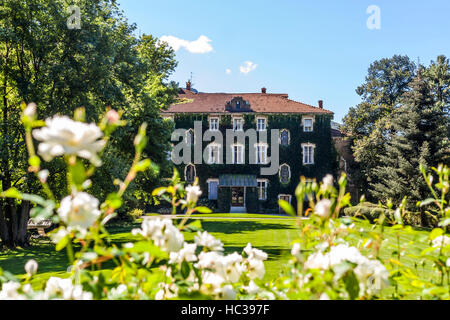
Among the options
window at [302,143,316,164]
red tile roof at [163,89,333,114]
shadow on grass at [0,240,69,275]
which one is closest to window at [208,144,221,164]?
red tile roof at [163,89,333,114]

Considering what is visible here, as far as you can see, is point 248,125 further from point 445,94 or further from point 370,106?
point 445,94

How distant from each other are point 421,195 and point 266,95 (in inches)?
652

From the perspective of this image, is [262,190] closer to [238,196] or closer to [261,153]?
[238,196]

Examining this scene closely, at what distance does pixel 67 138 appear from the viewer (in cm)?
125

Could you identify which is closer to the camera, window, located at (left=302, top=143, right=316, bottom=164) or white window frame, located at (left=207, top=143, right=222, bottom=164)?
white window frame, located at (left=207, top=143, right=222, bottom=164)

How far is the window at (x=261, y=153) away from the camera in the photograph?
→ 111 feet

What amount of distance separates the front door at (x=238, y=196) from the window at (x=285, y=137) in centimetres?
555

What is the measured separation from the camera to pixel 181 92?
37.1 metres

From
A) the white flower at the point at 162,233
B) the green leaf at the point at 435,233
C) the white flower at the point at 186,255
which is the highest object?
the white flower at the point at 162,233

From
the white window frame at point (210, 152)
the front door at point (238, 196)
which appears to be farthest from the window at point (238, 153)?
the front door at point (238, 196)

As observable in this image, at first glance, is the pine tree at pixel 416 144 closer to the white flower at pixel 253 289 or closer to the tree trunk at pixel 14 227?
the tree trunk at pixel 14 227

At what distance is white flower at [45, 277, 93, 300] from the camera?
159cm

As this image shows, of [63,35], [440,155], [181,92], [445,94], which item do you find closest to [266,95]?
[181,92]

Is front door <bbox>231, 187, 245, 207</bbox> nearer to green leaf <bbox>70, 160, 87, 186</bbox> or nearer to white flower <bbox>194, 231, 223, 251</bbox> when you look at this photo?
white flower <bbox>194, 231, 223, 251</bbox>
